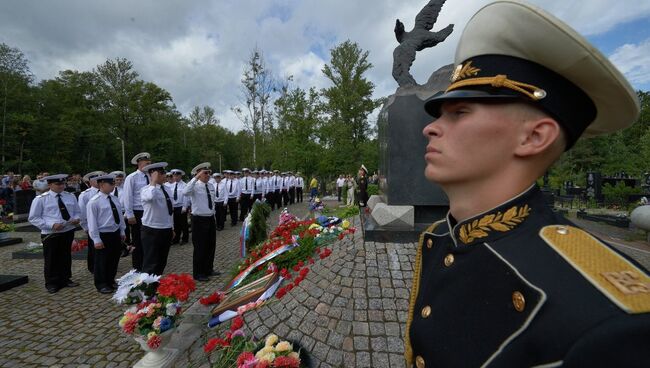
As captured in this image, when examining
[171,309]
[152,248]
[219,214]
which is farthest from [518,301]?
[219,214]

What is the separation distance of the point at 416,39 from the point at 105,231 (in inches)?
281

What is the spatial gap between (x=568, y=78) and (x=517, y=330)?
836 mm

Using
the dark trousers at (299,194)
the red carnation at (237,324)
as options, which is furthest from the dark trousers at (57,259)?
the dark trousers at (299,194)

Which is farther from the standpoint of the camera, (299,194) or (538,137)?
(299,194)

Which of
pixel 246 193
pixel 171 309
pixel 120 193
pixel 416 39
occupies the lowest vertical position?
pixel 171 309

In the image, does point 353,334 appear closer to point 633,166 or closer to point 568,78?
point 568,78

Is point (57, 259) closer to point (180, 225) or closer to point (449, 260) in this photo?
point (180, 225)

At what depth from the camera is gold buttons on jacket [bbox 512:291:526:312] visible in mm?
918

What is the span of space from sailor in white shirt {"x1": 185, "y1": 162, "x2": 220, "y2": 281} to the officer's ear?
665 centimetres

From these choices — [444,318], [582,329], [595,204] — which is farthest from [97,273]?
[595,204]

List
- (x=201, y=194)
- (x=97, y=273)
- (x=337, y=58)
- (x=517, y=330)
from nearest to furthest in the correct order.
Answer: (x=517, y=330) → (x=97, y=273) → (x=201, y=194) → (x=337, y=58)

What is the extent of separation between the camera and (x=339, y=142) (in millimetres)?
28125

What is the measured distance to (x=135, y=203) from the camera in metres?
8.05

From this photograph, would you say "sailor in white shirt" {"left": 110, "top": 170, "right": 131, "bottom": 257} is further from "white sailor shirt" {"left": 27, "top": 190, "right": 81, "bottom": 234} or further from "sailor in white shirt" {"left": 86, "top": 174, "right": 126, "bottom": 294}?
"sailor in white shirt" {"left": 86, "top": 174, "right": 126, "bottom": 294}
